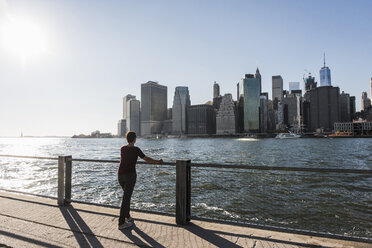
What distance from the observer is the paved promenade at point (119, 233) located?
163 inches

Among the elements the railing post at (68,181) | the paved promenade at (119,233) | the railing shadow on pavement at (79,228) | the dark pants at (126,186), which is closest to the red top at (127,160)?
the dark pants at (126,186)

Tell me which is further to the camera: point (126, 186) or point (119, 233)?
point (126, 186)

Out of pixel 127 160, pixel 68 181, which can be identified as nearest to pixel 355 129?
pixel 68 181

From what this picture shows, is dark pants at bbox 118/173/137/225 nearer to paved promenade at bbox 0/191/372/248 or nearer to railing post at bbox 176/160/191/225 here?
paved promenade at bbox 0/191/372/248

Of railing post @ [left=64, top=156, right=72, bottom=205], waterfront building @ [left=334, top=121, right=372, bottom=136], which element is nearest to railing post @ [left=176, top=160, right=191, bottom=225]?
railing post @ [left=64, top=156, right=72, bottom=205]

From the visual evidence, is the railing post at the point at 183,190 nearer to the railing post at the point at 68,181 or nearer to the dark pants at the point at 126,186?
the dark pants at the point at 126,186

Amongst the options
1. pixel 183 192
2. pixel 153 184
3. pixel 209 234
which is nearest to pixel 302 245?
pixel 209 234

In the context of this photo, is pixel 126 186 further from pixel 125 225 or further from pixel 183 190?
pixel 183 190

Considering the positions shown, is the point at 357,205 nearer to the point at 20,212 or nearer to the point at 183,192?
the point at 183,192

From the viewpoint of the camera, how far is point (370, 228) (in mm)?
8750

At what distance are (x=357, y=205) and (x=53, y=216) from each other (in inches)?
500

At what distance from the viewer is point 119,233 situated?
461 centimetres

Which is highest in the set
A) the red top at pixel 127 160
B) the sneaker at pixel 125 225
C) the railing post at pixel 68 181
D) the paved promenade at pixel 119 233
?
the red top at pixel 127 160

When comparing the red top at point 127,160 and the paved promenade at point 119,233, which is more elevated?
the red top at point 127,160
